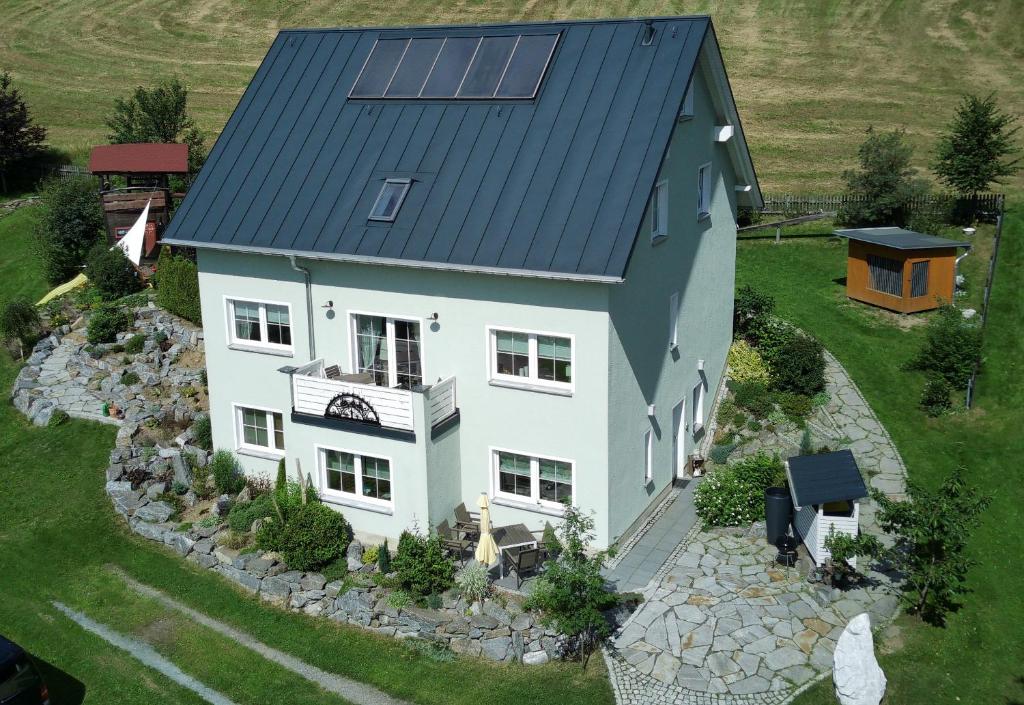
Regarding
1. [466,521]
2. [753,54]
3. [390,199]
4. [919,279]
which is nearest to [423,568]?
[466,521]

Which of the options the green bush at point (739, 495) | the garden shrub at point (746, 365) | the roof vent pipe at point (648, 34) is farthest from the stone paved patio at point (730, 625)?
the roof vent pipe at point (648, 34)

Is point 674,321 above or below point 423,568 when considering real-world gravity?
above

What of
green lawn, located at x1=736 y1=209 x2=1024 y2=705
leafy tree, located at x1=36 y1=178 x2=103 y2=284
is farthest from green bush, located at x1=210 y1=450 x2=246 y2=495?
leafy tree, located at x1=36 y1=178 x2=103 y2=284

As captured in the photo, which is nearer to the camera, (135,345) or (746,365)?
(746,365)

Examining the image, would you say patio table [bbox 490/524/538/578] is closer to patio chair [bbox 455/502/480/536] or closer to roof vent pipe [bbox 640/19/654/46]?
patio chair [bbox 455/502/480/536]

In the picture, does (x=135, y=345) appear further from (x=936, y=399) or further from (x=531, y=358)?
(x=936, y=399)

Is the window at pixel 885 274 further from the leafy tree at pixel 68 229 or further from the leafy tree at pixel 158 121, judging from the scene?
the leafy tree at pixel 68 229
